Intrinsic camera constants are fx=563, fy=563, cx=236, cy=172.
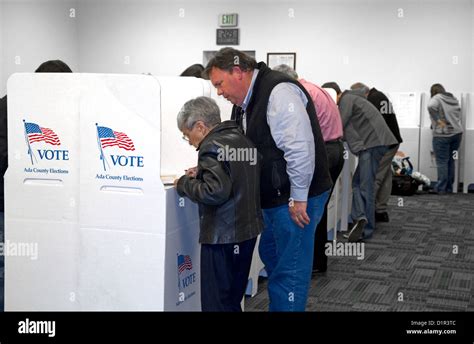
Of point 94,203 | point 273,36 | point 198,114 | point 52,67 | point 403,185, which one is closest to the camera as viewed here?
point 198,114

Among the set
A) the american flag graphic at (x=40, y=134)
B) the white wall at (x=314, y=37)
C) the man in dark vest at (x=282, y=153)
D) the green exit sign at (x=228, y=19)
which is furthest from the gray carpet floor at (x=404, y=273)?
the green exit sign at (x=228, y=19)

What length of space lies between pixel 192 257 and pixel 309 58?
21.7 feet

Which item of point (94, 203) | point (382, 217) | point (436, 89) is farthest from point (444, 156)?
point (94, 203)

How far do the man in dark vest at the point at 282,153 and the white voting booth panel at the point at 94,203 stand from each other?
0.30m

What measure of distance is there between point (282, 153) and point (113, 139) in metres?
0.63

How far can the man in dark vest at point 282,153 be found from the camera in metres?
2.04

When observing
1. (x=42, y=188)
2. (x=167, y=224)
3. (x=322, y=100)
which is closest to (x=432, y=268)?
(x=322, y=100)

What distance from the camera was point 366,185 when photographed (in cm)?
452

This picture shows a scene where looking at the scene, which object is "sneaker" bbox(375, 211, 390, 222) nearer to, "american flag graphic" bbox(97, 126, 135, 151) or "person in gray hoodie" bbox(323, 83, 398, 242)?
"person in gray hoodie" bbox(323, 83, 398, 242)

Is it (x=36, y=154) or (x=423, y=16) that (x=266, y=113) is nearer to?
(x=36, y=154)

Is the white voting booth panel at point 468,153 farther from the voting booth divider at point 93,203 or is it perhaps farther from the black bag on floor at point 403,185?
the voting booth divider at point 93,203

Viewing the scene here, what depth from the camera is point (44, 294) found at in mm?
2217

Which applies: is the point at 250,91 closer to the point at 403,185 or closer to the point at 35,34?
the point at 403,185

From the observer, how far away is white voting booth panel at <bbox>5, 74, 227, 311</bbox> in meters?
2.03
